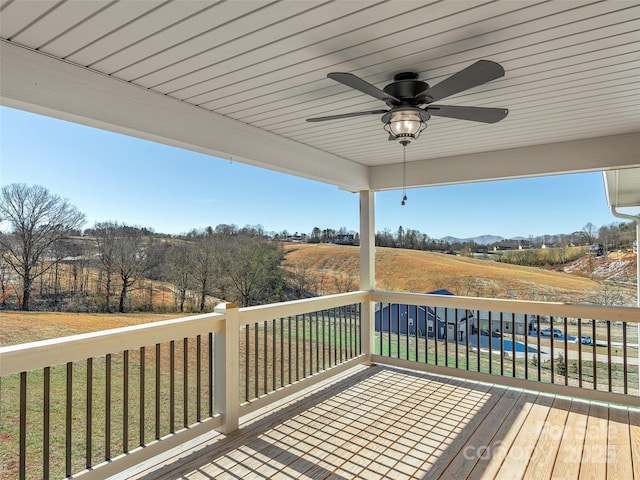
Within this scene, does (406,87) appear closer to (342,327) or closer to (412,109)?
(412,109)

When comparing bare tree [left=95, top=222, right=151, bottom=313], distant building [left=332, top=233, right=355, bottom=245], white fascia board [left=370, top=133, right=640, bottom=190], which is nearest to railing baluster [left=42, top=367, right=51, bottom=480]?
bare tree [left=95, top=222, right=151, bottom=313]

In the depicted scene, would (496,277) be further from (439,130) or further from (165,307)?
(165,307)

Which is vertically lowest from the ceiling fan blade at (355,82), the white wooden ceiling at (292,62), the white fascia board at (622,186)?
the white fascia board at (622,186)

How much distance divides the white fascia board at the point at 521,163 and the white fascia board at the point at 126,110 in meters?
1.53

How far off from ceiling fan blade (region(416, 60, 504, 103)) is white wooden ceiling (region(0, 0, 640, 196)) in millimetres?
212

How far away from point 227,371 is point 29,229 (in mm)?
2051

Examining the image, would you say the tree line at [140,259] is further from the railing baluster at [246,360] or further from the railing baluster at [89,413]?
the railing baluster at [89,413]

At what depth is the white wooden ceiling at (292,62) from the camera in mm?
1604

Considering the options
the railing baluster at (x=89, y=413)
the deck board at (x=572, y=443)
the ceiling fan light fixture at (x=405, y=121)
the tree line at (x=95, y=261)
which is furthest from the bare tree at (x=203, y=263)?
the deck board at (x=572, y=443)

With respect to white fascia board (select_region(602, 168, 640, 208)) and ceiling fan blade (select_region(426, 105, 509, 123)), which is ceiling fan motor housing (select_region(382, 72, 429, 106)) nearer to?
ceiling fan blade (select_region(426, 105, 509, 123))

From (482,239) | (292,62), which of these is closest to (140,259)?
(292,62)

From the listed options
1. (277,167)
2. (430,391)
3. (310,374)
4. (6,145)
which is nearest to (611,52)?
(277,167)

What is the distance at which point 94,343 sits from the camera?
6.98 ft

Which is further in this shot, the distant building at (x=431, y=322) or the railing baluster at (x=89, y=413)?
the distant building at (x=431, y=322)
